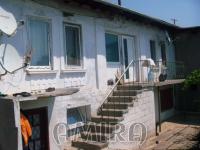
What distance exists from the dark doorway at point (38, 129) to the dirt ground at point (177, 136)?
3.73 m

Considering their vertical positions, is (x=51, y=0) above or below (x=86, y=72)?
above

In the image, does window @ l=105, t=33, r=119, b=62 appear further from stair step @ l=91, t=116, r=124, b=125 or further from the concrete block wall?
stair step @ l=91, t=116, r=124, b=125

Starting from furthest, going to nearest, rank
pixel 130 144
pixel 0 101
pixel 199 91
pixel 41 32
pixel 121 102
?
pixel 199 91 → pixel 121 102 → pixel 130 144 → pixel 41 32 → pixel 0 101

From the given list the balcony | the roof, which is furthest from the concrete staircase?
the roof

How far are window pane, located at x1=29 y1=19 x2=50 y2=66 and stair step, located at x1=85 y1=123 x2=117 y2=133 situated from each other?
2662 mm

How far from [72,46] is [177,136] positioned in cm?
563

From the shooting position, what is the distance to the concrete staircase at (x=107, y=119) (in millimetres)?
9570

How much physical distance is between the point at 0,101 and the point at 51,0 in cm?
382

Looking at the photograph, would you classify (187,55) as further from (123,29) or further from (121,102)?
(121,102)

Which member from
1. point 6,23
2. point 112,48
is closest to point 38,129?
point 6,23

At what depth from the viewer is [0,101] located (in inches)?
279

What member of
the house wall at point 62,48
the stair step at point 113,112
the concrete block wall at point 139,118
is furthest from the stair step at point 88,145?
the house wall at point 62,48

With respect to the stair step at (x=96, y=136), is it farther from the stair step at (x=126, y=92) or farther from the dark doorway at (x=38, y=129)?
the stair step at (x=126, y=92)

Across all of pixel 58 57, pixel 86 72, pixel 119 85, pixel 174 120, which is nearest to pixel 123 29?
pixel 119 85
